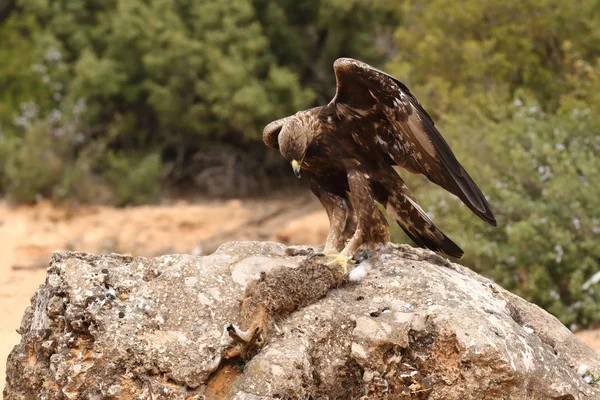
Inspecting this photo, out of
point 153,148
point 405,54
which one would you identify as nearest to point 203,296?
point 405,54

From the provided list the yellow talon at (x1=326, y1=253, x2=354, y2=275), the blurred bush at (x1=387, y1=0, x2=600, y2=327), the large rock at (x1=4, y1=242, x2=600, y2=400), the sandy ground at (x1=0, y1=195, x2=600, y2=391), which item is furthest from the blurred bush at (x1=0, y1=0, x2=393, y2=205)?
the large rock at (x1=4, y1=242, x2=600, y2=400)

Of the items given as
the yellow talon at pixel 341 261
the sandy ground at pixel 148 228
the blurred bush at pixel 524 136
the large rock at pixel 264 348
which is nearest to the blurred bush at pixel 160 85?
the sandy ground at pixel 148 228

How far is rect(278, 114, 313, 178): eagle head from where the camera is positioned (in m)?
4.23

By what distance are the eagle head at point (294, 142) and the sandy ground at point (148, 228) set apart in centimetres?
738

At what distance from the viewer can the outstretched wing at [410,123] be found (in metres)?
4.13

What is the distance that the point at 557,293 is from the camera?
795 centimetres

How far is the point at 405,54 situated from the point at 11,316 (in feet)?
25.6

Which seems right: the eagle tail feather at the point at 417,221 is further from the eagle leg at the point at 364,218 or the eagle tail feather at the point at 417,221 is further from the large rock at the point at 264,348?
the large rock at the point at 264,348

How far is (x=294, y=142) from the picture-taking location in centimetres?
424

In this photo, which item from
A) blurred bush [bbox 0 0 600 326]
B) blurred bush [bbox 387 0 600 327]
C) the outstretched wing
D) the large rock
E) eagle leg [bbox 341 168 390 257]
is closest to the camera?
the large rock

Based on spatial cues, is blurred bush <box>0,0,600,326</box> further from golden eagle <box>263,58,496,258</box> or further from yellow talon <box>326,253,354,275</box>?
yellow talon <box>326,253,354,275</box>

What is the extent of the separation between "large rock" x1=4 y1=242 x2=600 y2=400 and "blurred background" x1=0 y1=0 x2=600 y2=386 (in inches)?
166

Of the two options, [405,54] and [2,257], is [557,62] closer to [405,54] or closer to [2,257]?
[405,54]

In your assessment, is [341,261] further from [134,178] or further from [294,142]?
[134,178]
